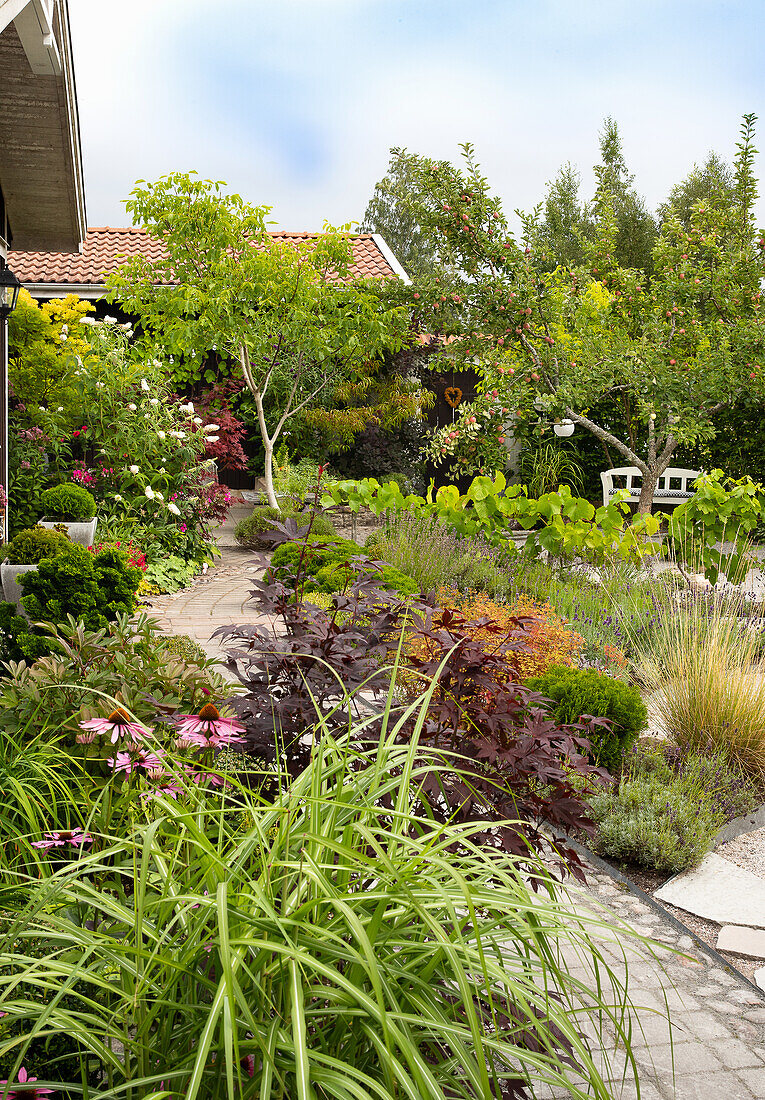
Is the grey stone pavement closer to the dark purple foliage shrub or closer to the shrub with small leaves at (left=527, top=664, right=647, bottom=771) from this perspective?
the dark purple foliage shrub

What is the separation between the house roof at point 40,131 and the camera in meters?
4.97

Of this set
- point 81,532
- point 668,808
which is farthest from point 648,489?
point 668,808

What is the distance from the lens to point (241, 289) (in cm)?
1097

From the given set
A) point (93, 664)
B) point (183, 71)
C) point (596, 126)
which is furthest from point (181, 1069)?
point (596, 126)

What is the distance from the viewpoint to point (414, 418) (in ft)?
48.5

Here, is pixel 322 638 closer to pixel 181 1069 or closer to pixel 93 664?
pixel 93 664

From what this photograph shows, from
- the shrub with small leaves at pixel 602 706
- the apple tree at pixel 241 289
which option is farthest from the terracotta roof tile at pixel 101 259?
the shrub with small leaves at pixel 602 706

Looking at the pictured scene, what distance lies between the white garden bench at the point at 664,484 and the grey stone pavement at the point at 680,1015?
9998 mm

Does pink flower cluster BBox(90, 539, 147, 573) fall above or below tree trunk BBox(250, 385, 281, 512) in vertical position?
below

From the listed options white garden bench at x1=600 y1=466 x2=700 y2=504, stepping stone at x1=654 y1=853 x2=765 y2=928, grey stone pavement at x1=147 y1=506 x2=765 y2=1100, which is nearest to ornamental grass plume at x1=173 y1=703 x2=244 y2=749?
grey stone pavement at x1=147 y1=506 x2=765 y2=1100

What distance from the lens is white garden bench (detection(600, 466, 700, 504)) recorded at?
497 inches

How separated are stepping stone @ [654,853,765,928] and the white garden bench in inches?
370

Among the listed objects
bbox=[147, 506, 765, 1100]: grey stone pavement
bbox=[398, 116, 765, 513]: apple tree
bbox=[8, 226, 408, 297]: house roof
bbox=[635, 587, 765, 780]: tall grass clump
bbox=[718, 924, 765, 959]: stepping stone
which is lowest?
bbox=[718, 924, 765, 959]: stepping stone

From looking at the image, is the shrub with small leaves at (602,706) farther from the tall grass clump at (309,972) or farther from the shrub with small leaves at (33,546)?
the shrub with small leaves at (33,546)
